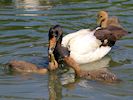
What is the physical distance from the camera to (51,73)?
10.1 metres

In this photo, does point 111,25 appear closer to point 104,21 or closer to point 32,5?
point 104,21

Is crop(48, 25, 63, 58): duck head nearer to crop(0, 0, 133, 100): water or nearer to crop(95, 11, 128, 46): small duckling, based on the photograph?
crop(0, 0, 133, 100): water

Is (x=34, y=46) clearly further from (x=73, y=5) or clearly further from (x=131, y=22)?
(x=73, y=5)

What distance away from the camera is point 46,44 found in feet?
38.8

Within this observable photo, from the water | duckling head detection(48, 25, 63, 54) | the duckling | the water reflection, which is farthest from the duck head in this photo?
the water reflection

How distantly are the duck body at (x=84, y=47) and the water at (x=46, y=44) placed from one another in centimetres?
17

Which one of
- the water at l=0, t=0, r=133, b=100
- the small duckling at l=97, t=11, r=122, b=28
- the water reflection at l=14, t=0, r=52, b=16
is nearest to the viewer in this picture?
the water at l=0, t=0, r=133, b=100

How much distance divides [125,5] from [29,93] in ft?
22.7

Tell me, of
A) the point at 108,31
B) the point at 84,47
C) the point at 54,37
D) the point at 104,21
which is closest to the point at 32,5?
the point at 104,21

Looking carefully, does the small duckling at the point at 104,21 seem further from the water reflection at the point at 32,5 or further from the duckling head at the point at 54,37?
the water reflection at the point at 32,5

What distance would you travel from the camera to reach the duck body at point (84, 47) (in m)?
10.6

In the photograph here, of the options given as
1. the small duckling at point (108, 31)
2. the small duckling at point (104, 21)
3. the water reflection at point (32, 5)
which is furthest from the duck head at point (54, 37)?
the water reflection at point (32, 5)

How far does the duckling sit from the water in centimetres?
25

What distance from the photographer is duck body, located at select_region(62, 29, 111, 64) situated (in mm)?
10594
